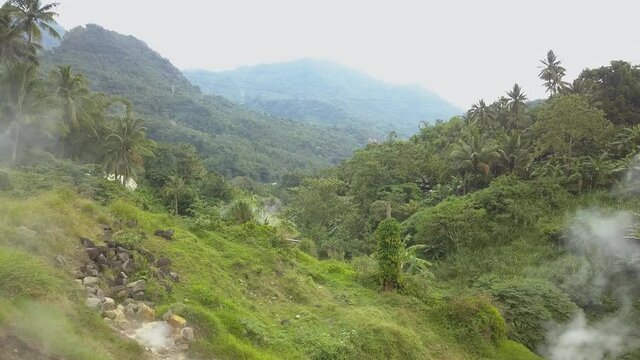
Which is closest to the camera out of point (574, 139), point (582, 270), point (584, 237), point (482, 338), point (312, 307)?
point (312, 307)

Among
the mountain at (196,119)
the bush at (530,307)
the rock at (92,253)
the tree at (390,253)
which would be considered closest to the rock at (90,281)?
the rock at (92,253)

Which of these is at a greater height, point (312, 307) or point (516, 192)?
point (516, 192)

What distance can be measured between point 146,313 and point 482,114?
157ft

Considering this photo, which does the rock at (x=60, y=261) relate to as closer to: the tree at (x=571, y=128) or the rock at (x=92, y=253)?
the rock at (x=92, y=253)

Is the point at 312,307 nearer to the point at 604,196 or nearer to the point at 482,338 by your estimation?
the point at 482,338

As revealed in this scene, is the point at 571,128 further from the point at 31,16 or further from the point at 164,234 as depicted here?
the point at 31,16

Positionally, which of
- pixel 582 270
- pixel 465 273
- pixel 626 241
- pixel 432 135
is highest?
pixel 432 135

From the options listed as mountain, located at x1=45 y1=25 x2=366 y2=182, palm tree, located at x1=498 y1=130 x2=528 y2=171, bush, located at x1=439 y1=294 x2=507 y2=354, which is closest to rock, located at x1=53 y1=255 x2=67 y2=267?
bush, located at x1=439 y1=294 x2=507 y2=354

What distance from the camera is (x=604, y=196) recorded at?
30.5 meters

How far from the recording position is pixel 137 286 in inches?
379

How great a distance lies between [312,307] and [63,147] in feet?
110

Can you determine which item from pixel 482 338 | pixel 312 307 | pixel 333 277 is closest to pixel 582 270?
pixel 482 338

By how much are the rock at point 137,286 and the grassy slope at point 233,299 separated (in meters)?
0.21

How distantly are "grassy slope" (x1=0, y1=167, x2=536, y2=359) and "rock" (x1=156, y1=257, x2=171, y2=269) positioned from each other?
1.21 feet
